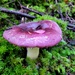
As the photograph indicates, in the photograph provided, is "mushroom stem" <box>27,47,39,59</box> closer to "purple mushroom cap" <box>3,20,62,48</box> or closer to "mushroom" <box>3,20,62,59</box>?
"mushroom" <box>3,20,62,59</box>

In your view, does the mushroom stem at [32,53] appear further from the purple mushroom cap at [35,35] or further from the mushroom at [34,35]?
the purple mushroom cap at [35,35]

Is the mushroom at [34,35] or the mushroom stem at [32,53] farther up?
the mushroom at [34,35]

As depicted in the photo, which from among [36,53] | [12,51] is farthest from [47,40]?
[12,51]

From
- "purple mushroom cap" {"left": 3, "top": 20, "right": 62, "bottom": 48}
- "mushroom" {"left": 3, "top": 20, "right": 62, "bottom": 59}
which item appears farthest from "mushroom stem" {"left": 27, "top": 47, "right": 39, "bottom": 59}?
"purple mushroom cap" {"left": 3, "top": 20, "right": 62, "bottom": 48}

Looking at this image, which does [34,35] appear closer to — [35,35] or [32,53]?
[35,35]

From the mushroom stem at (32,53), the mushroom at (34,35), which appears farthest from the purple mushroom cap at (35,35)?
the mushroom stem at (32,53)

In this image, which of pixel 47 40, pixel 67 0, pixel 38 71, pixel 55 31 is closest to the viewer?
pixel 47 40

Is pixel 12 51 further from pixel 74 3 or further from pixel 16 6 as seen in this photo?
pixel 74 3

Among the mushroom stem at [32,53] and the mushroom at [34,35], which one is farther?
the mushroom stem at [32,53]
